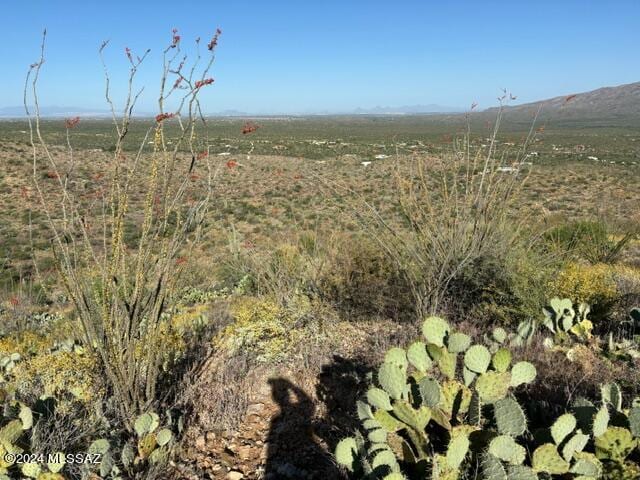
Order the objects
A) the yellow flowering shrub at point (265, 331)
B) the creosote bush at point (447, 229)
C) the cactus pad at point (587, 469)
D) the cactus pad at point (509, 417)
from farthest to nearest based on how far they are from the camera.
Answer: the creosote bush at point (447, 229), the yellow flowering shrub at point (265, 331), the cactus pad at point (509, 417), the cactus pad at point (587, 469)

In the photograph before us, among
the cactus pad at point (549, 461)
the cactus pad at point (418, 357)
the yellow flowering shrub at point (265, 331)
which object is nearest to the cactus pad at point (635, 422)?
the cactus pad at point (549, 461)

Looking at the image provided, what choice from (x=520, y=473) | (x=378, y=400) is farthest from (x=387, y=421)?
(x=520, y=473)

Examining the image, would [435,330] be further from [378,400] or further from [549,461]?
[549,461]

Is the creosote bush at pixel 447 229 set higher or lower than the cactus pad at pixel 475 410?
higher

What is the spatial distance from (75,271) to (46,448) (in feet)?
3.23

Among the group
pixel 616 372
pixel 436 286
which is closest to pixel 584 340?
pixel 616 372

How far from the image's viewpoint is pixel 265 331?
4578mm

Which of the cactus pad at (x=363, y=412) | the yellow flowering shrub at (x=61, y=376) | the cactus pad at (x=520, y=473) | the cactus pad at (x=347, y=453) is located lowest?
the yellow flowering shrub at (x=61, y=376)

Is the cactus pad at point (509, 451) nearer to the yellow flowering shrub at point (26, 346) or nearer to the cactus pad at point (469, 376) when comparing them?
the cactus pad at point (469, 376)

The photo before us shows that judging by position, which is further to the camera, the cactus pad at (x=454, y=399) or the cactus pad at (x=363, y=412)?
the cactus pad at (x=454, y=399)

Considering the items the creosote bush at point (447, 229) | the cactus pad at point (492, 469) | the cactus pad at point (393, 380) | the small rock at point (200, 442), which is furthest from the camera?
the creosote bush at point (447, 229)

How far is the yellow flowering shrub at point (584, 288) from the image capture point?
4.53 metres

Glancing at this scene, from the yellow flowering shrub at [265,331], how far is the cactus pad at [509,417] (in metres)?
2.10

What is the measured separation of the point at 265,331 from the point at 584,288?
3129mm
